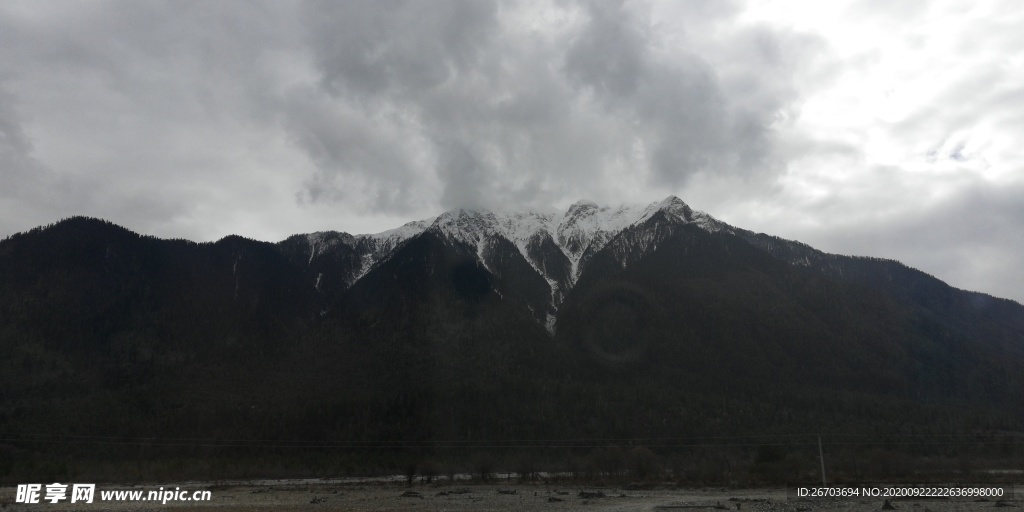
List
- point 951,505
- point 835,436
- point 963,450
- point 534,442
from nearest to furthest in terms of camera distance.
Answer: point 951,505
point 963,450
point 835,436
point 534,442

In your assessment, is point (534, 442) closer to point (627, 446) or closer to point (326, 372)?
point (627, 446)

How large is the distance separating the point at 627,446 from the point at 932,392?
3879 inches

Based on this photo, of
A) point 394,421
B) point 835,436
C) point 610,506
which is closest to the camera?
point 610,506

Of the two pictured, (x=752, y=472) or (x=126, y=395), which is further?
(x=126, y=395)

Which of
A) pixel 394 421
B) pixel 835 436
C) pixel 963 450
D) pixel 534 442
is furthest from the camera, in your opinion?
pixel 394 421

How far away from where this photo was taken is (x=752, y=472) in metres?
110

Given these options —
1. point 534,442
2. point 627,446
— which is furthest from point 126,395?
point 627,446

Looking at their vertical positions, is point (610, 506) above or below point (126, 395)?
below

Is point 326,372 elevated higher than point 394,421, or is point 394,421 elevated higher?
point 326,372

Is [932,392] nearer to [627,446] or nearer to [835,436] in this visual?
[835,436]

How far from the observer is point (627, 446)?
144875 mm

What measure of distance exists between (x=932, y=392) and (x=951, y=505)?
476 feet

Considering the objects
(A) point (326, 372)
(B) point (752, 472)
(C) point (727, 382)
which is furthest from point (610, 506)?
(A) point (326, 372)

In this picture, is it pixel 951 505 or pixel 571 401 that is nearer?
pixel 951 505
